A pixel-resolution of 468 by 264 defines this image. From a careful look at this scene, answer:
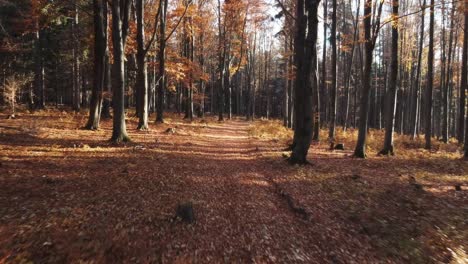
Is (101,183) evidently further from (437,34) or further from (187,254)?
(437,34)

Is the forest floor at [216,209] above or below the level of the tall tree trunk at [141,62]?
below

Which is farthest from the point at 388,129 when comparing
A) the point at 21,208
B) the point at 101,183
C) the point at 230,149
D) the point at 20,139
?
the point at 20,139

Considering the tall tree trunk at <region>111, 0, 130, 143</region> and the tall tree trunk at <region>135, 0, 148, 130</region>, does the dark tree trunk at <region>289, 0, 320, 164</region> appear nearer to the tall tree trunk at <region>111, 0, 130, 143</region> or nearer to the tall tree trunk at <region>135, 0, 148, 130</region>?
the tall tree trunk at <region>111, 0, 130, 143</region>

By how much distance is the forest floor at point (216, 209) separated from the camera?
514cm

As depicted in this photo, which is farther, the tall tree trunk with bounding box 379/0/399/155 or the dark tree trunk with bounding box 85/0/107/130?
the dark tree trunk with bounding box 85/0/107/130

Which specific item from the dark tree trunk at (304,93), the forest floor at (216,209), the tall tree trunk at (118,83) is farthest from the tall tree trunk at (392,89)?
the tall tree trunk at (118,83)

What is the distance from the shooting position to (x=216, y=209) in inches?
284

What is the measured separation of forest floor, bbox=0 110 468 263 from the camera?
5.14 metres

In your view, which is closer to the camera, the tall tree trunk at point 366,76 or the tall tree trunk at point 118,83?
the tall tree trunk at point 118,83

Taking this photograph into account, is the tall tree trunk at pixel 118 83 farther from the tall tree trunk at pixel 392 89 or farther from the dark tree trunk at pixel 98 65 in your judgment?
the tall tree trunk at pixel 392 89

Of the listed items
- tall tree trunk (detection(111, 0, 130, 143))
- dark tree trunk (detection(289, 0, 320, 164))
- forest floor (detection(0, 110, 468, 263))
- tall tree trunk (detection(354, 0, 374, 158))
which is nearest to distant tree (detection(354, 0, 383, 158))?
tall tree trunk (detection(354, 0, 374, 158))

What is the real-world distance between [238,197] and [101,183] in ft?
11.1

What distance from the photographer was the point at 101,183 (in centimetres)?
775

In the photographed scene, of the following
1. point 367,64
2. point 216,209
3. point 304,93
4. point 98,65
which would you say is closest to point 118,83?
point 98,65
